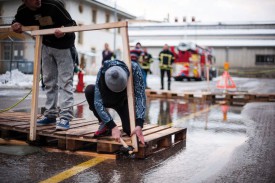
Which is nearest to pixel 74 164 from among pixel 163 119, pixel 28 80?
pixel 163 119

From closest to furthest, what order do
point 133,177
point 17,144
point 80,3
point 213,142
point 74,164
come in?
1. point 133,177
2. point 74,164
3. point 17,144
4. point 213,142
5. point 80,3

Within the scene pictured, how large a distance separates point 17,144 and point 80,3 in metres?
29.5

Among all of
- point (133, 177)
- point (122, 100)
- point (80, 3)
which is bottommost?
point (133, 177)

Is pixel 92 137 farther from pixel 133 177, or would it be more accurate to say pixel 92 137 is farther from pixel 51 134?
pixel 133 177

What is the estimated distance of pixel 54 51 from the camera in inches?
186

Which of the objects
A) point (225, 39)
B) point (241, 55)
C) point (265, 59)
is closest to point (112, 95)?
point (241, 55)

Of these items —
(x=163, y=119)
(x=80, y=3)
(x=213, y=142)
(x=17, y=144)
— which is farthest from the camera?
(x=80, y=3)

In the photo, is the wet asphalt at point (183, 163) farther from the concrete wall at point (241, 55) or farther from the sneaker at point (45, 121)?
the concrete wall at point (241, 55)

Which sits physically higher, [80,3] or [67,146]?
[80,3]

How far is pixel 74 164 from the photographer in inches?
145

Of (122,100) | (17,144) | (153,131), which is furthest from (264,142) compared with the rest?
(17,144)

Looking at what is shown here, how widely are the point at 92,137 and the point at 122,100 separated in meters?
0.56

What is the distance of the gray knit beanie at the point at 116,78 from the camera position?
3680 millimetres

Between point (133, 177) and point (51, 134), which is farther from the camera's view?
point (51, 134)
